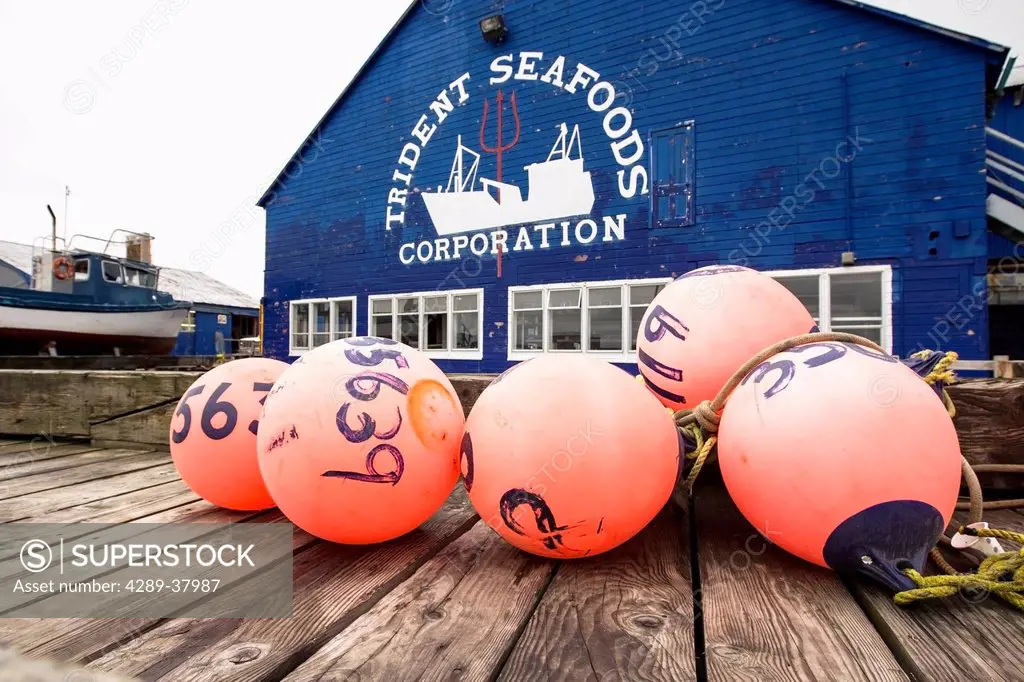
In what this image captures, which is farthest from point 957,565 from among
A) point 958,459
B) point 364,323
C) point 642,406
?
point 364,323

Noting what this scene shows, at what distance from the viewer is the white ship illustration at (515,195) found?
9.89 metres

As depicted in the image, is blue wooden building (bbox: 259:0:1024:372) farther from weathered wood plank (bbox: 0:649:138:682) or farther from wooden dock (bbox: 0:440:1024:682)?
weathered wood plank (bbox: 0:649:138:682)

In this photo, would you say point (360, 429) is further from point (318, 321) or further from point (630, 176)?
point (318, 321)

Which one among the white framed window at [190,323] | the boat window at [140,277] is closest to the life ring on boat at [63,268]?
the boat window at [140,277]

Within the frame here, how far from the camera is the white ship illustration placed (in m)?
9.89

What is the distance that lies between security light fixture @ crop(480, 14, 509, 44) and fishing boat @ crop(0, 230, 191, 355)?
13.9 meters

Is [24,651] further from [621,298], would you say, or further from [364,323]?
[364,323]

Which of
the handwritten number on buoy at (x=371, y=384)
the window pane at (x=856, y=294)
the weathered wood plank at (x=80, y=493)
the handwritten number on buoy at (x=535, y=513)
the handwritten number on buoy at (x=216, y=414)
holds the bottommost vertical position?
the weathered wood plank at (x=80, y=493)

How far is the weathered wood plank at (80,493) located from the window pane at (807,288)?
854 centimetres

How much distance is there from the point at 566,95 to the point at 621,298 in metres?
4.11

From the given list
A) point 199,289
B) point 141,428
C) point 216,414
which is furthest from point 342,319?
point 199,289

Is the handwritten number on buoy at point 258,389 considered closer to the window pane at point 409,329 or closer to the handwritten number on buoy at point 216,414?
the handwritten number on buoy at point 216,414

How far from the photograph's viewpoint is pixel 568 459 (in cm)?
153

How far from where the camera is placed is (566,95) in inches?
393
